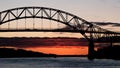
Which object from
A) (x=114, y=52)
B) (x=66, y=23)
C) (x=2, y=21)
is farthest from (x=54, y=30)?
(x=114, y=52)

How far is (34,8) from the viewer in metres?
135

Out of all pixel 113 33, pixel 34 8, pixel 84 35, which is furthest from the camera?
pixel 113 33

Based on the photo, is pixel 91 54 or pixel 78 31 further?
pixel 91 54

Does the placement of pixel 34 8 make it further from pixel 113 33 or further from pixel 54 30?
pixel 113 33

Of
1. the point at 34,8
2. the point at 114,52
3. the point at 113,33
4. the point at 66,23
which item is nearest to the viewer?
Result: the point at 34,8

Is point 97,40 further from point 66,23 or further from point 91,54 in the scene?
point 66,23

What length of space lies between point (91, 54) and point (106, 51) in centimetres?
4104

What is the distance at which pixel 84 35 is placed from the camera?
154 meters

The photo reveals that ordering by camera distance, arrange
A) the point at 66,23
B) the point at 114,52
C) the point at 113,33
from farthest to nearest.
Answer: the point at 114,52 → the point at 113,33 → the point at 66,23

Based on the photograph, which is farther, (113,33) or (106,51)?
(106,51)

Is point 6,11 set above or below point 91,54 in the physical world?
above

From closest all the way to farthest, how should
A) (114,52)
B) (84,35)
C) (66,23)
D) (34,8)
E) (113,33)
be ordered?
1. (34,8)
2. (66,23)
3. (84,35)
4. (113,33)
5. (114,52)

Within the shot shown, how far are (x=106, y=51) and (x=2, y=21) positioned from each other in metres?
68.5

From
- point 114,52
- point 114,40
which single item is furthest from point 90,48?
point 114,52
